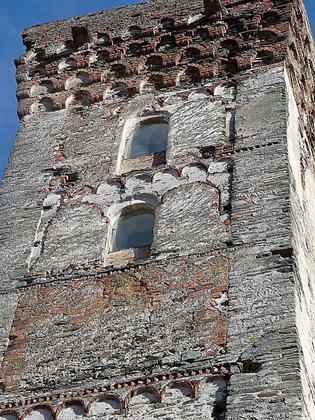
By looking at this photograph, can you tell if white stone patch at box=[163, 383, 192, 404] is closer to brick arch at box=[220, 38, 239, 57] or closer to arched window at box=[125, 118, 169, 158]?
arched window at box=[125, 118, 169, 158]

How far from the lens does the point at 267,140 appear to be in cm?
1291

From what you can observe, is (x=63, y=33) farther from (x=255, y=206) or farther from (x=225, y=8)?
(x=255, y=206)

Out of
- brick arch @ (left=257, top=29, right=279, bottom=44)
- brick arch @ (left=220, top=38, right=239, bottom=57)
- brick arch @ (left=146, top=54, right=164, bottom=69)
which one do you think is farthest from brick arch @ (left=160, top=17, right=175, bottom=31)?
brick arch @ (left=257, top=29, right=279, bottom=44)

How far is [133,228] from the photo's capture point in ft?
41.4

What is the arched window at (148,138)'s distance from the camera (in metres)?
13.9

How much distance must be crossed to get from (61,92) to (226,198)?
13.0 ft

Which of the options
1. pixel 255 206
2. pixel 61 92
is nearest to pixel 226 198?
pixel 255 206

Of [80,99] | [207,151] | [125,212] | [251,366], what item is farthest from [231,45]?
[251,366]

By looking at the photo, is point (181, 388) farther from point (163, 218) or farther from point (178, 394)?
point (163, 218)

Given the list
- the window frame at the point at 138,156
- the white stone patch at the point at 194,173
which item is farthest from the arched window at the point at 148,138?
the white stone patch at the point at 194,173

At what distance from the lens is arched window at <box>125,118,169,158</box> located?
13906 mm

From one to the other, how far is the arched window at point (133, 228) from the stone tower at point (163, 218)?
0.02 meters

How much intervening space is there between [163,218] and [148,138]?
6.60ft

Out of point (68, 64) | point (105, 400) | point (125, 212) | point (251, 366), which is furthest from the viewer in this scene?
point (68, 64)
